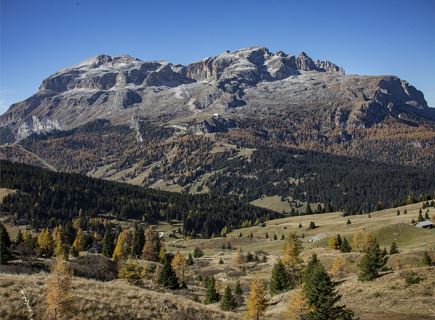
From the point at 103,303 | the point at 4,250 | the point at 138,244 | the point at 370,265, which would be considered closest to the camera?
the point at 103,303

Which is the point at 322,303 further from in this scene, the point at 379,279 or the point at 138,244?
the point at 138,244

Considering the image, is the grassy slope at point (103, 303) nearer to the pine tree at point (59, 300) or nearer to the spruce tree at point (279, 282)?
the pine tree at point (59, 300)

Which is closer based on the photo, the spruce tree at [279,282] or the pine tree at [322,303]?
the pine tree at [322,303]

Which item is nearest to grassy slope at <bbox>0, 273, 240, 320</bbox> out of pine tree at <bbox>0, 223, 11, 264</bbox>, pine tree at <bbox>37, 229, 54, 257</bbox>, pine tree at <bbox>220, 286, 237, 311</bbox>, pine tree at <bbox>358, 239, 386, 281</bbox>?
pine tree at <bbox>220, 286, 237, 311</bbox>

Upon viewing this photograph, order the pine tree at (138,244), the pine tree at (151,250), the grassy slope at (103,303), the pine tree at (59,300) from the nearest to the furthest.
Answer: the pine tree at (59,300) < the grassy slope at (103,303) < the pine tree at (151,250) < the pine tree at (138,244)

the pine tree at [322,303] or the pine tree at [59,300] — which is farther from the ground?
the pine tree at [59,300]

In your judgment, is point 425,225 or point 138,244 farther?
point 425,225

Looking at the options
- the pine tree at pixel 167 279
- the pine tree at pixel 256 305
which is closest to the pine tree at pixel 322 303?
the pine tree at pixel 256 305

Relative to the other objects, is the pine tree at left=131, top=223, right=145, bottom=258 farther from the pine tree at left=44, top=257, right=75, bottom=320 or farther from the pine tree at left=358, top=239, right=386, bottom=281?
the pine tree at left=44, top=257, right=75, bottom=320

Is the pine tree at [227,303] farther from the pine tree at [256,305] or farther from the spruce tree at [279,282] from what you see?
the spruce tree at [279,282]

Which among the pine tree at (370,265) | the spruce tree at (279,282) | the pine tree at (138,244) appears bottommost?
the spruce tree at (279,282)

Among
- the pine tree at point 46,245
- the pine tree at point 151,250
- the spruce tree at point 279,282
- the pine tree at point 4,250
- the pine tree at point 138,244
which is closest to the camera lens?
the pine tree at point 4,250

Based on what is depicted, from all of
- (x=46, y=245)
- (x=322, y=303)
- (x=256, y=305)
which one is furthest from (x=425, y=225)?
(x=46, y=245)

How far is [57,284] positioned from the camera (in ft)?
102
